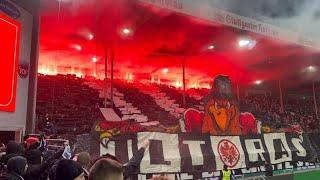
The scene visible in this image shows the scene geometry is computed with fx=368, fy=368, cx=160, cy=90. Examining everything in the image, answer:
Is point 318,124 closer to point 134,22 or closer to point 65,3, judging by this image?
point 134,22

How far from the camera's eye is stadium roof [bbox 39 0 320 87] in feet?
37.5

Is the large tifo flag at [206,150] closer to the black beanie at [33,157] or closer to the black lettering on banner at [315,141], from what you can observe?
the black lettering on banner at [315,141]

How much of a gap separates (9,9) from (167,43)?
30.6ft

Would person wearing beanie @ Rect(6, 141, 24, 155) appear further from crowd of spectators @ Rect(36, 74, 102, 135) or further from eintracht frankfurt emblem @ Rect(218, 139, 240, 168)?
crowd of spectators @ Rect(36, 74, 102, 135)

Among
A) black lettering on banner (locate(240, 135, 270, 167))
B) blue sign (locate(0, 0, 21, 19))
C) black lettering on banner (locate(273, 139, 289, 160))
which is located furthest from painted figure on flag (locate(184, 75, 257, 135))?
blue sign (locate(0, 0, 21, 19))

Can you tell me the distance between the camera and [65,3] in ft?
33.3

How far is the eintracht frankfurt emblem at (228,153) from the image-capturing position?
755 centimetres

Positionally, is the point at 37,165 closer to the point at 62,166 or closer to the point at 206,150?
the point at 62,166

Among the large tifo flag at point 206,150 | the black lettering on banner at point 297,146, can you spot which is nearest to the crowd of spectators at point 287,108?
the black lettering on banner at point 297,146

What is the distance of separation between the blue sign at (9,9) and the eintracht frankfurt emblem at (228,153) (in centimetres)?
491

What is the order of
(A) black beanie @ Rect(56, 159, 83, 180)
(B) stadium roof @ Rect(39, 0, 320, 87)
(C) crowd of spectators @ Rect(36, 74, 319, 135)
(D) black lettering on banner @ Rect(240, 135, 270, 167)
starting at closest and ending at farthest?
(A) black beanie @ Rect(56, 159, 83, 180), (D) black lettering on banner @ Rect(240, 135, 270, 167), (B) stadium roof @ Rect(39, 0, 320, 87), (C) crowd of spectators @ Rect(36, 74, 319, 135)

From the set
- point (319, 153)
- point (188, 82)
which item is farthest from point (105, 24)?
point (188, 82)

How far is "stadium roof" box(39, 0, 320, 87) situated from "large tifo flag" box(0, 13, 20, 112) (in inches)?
85.6

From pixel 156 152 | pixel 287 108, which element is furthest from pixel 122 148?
pixel 287 108
